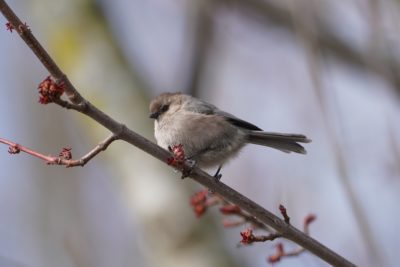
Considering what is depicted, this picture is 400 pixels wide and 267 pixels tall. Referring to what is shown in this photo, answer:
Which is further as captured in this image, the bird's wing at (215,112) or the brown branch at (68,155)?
the bird's wing at (215,112)

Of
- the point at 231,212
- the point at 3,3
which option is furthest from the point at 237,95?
the point at 3,3

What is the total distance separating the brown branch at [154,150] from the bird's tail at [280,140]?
1.31 meters

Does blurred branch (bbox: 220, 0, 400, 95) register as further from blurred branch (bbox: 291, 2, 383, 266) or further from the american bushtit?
blurred branch (bbox: 291, 2, 383, 266)

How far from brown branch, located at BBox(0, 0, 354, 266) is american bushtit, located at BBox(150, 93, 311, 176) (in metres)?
1.20

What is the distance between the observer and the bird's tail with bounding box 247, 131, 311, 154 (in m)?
3.64

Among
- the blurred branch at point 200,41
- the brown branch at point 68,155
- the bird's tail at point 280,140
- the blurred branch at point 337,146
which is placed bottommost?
the brown branch at point 68,155

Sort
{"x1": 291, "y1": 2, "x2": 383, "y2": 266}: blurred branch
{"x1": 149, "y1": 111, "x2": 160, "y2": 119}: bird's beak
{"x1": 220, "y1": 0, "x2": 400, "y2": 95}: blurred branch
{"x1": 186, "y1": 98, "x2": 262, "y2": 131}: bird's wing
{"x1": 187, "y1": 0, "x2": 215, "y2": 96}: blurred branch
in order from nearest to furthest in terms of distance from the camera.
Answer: {"x1": 291, "y1": 2, "x2": 383, "y2": 266}: blurred branch
{"x1": 186, "y1": 98, "x2": 262, "y2": 131}: bird's wing
{"x1": 149, "y1": 111, "x2": 160, "y2": 119}: bird's beak
{"x1": 220, "y1": 0, "x2": 400, "y2": 95}: blurred branch
{"x1": 187, "y1": 0, "x2": 215, "y2": 96}: blurred branch

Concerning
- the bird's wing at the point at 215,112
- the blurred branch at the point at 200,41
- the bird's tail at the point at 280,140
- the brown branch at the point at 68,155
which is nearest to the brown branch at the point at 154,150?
the brown branch at the point at 68,155

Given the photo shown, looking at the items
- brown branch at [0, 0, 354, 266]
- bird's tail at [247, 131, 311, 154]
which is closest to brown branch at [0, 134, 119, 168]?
brown branch at [0, 0, 354, 266]

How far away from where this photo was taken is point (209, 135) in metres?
3.71

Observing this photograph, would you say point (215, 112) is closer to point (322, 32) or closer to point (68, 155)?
point (322, 32)

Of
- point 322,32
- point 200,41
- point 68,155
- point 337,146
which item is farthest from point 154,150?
point 322,32

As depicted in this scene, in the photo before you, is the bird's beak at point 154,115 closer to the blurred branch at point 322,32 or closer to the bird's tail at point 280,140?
the bird's tail at point 280,140

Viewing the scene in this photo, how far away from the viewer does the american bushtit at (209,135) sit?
3652 mm
